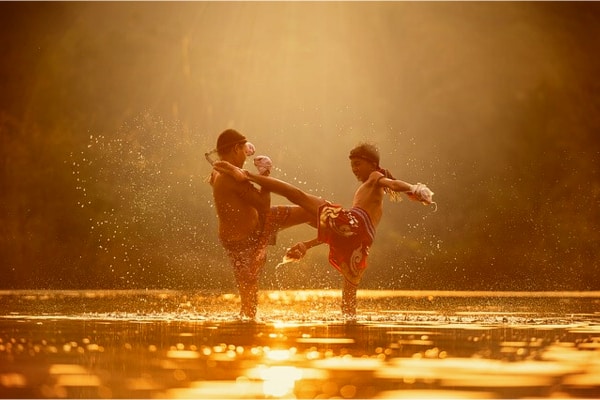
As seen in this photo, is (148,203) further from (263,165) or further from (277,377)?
(277,377)

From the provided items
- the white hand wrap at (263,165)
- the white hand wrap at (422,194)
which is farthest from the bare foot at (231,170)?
the white hand wrap at (422,194)

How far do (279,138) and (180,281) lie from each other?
3772 mm

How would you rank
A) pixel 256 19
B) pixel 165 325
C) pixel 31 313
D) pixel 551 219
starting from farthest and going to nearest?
pixel 256 19, pixel 551 219, pixel 31 313, pixel 165 325

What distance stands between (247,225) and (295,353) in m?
3.64

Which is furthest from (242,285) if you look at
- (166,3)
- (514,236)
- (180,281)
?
(166,3)

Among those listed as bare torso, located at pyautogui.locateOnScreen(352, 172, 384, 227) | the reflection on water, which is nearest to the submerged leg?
the reflection on water

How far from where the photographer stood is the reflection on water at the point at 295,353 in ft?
19.3

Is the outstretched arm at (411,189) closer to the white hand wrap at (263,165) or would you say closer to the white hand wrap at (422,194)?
the white hand wrap at (422,194)

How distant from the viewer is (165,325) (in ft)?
33.0

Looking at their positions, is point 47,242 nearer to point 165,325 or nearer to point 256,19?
point 256,19

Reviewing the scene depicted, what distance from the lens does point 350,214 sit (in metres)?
10.9

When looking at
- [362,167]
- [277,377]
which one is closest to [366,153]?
[362,167]

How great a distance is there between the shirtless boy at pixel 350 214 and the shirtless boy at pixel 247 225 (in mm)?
120

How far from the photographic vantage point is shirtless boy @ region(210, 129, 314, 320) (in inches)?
434
